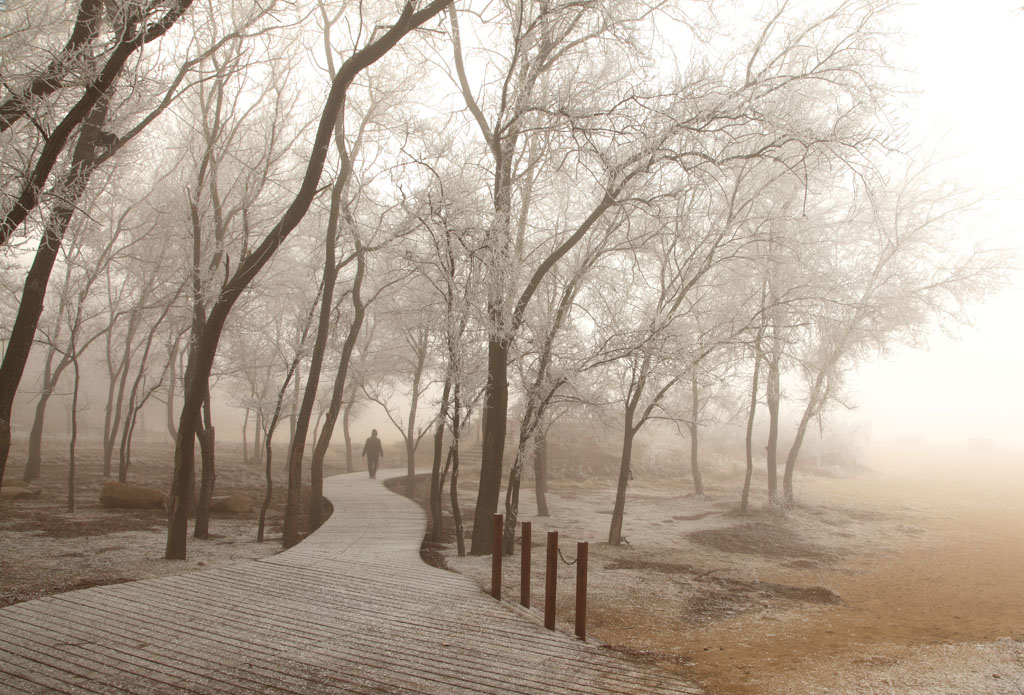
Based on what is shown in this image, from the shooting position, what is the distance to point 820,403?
63.4ft

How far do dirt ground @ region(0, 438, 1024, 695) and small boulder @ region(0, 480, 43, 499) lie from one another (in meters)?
0.30

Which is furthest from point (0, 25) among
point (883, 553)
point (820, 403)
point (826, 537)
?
point (820, 403)

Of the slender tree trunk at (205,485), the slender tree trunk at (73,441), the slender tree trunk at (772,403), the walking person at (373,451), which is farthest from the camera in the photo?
the walking person at (373,451)

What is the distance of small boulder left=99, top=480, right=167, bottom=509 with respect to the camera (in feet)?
52.8

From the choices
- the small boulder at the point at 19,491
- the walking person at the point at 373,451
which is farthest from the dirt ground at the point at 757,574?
the walking person at the point at 373,451

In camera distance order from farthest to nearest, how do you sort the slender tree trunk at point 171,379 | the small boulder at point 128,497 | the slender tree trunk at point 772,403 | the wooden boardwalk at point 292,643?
the slender tree trunk at point 171,379
the slender tree trunk at point 772,403
the small boulder at point 128,497
the wooden boardwalk at point 292,643

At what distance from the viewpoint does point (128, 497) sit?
16.3m

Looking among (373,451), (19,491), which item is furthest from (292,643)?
(373,451)

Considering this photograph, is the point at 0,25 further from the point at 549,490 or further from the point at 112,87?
the point at 549,490

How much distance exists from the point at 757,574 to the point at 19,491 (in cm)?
1621

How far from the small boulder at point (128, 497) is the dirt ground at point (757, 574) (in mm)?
448

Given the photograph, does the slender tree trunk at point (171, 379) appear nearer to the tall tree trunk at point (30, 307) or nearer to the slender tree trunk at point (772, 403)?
the tall tree trunk at point (30, 307)

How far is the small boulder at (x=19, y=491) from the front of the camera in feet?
52.2

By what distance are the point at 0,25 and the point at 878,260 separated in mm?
19953
